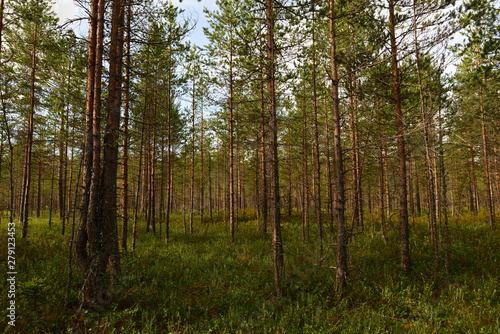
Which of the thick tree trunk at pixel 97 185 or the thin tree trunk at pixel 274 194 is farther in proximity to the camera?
the thin tree trunk at pixel 274 194

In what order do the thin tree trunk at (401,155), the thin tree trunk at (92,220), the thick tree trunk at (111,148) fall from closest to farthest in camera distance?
the thin tree trunk at (92,220) → the thick tree trunk at (111,148) → the thin tree trunk at (401,155)

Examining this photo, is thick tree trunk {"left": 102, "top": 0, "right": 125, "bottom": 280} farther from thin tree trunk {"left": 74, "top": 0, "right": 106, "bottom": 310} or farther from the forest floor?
the forest floor

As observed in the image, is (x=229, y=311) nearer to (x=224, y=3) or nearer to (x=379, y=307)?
(x=379, y=307)

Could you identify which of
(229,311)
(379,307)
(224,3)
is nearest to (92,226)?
(229,311)

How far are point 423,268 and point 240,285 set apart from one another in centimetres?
656

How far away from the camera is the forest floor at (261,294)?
5.22 metres

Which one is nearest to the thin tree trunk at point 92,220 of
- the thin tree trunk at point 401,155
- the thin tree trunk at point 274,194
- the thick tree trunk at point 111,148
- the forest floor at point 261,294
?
the thick tree trunk at point 111,148

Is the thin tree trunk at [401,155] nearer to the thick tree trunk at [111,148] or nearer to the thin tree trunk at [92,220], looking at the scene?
the thick tree trunk at [111,148]

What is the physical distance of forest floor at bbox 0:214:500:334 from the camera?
206 inches

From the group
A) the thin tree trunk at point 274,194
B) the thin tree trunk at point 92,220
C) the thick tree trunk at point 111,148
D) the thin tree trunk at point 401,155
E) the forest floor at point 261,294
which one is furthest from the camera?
the thin tree trunk at point 401,155

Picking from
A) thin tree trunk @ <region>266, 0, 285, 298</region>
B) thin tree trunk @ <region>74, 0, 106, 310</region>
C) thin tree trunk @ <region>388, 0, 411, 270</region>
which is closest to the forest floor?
thin tree trunk @ <region>74, 0, 106, 310</region>

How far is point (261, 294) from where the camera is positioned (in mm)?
6996

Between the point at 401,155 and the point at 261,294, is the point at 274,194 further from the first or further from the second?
the point at 401,155

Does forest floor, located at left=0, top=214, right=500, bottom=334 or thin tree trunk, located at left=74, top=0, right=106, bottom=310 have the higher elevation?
thin tree trunk, located at left=74, top=0, right=106, bottom=310
